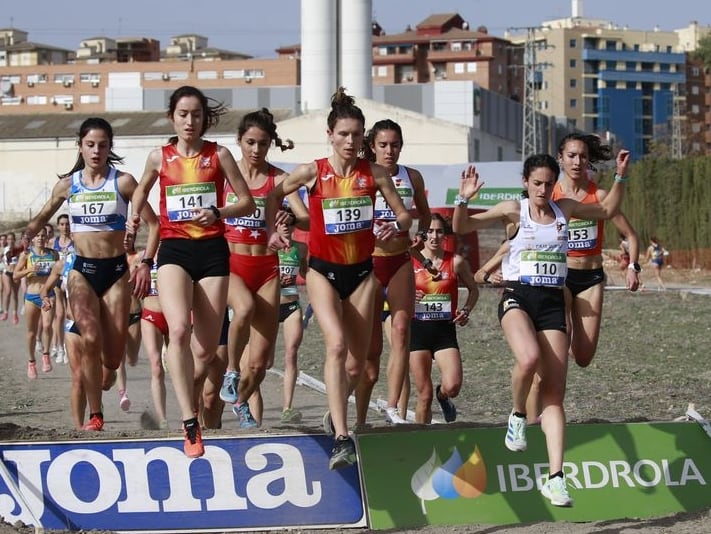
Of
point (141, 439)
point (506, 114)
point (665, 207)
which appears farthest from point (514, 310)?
point (506, 114)

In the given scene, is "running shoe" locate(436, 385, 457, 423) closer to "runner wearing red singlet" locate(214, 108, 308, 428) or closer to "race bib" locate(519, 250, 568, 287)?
"runner wearing red singlet" locate(214, 108, 308, 428)

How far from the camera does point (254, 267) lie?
35.6 ft

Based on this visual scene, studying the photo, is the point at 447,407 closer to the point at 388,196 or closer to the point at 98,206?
the point at 388,196

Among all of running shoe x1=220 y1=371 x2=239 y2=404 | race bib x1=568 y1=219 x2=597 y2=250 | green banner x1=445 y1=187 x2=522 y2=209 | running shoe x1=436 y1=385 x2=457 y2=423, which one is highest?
green banner x1=445 y1=187 x2=522 y2=209

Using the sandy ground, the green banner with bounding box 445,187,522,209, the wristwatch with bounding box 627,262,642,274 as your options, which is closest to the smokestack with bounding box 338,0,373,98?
the green banner with bounding box 445,187,522,209

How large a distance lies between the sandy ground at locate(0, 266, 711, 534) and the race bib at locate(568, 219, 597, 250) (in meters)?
1.58

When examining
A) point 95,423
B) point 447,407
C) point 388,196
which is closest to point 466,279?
point 447,407

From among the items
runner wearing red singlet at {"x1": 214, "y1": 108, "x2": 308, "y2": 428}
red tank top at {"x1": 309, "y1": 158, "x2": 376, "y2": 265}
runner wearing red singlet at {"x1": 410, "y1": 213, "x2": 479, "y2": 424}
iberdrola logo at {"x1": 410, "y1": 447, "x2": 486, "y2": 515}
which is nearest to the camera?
iberdrola logo at {"x1": 410, "y1": 447, "x2": 486, "y2": 515}

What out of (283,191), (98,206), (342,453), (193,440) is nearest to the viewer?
(342,453)

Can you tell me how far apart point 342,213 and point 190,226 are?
1060 millimetres

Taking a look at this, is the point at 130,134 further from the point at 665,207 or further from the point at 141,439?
the point at 141,439

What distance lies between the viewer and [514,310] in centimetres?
923

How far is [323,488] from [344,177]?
216 cm

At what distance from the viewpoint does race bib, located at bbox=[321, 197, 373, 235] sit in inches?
375
